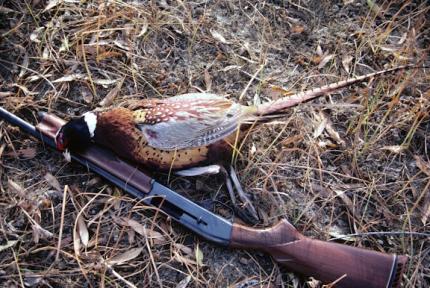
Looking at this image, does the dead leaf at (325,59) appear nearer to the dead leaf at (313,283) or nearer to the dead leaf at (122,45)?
the dead leaf at (122,45)

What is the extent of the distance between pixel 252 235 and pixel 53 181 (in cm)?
118

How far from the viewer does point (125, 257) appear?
9.02 ft

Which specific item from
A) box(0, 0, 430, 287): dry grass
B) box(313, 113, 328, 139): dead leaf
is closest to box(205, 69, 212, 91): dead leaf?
box(0, 0, 430, 287): dry grass

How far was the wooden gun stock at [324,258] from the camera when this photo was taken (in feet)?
8.22

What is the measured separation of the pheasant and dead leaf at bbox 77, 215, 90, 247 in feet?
1.35

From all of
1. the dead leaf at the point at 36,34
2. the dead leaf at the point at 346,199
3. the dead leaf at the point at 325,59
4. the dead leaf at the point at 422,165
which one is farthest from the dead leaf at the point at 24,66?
the dead leaf at the point at 422,165

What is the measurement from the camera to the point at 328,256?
2.57 m

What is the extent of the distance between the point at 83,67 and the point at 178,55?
0.63m

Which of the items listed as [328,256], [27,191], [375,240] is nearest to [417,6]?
[375,240]

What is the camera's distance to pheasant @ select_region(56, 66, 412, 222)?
8.93 feet

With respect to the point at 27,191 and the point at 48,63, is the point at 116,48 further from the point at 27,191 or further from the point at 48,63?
the point at 27,191

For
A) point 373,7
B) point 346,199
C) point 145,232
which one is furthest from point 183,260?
point 373,7

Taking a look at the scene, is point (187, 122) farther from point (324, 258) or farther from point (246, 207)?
point (324, 258)

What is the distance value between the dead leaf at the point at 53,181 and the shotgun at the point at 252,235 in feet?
0.58
